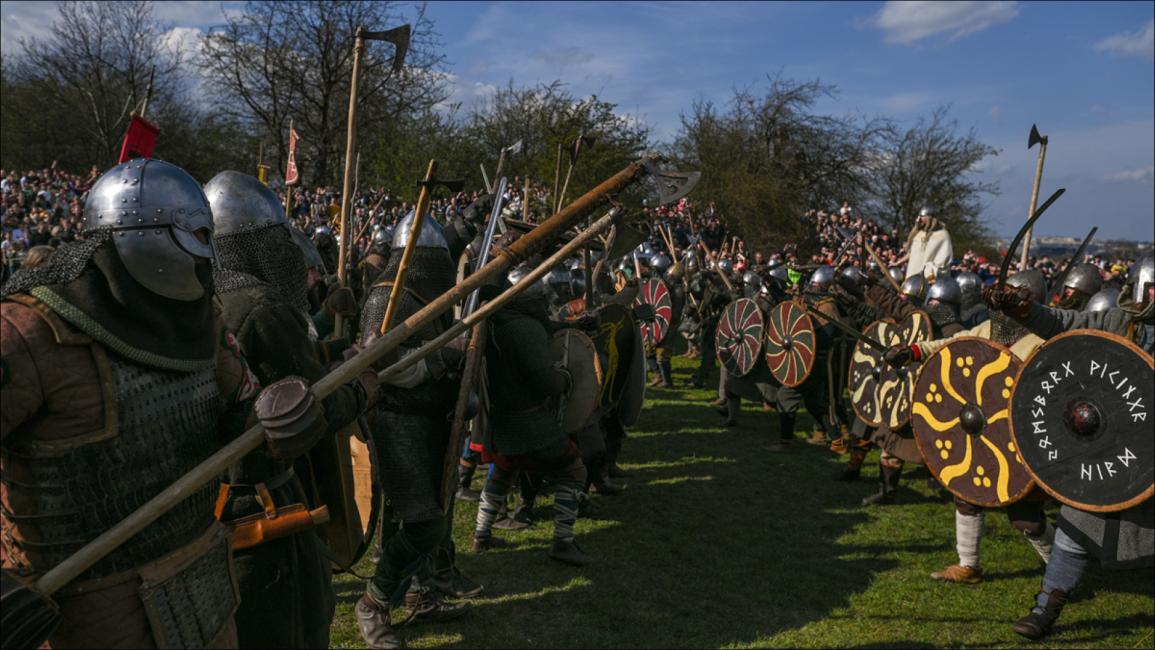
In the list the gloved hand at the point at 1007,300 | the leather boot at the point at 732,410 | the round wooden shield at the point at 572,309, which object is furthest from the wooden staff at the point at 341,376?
the leather boot at the point at 732,410

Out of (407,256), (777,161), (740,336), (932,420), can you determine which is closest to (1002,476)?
(932,420)

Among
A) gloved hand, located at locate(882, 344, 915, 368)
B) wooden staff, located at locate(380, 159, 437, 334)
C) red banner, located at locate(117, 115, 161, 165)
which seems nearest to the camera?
red banner, located at locate(117, 115, 161, 165)

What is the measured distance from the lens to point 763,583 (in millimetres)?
4945

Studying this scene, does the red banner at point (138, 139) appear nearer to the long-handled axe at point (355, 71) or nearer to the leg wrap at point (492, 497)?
the long-handled axe at point (355, 71)

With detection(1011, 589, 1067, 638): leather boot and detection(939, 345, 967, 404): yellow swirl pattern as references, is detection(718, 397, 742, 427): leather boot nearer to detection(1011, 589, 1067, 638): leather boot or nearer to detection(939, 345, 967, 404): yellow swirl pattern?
detection(939, 345, 967, 404): yellow swirl pattern

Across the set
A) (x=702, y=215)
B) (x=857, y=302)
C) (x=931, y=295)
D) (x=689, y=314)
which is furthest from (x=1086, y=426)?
(x=702, y=215)

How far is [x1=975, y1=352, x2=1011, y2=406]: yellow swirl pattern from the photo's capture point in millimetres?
4285

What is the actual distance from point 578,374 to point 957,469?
7.75ft

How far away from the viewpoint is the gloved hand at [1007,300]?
12.9ft

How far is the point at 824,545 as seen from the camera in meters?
5.70

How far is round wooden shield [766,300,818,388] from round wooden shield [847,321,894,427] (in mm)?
930

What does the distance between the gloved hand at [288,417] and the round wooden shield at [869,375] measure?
17.9 ft

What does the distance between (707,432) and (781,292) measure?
203cm

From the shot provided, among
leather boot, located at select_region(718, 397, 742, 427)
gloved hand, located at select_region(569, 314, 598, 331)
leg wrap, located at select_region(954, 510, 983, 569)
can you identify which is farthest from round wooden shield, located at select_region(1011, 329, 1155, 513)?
leather boot, located at select_region(718, 397, 742, 427)
